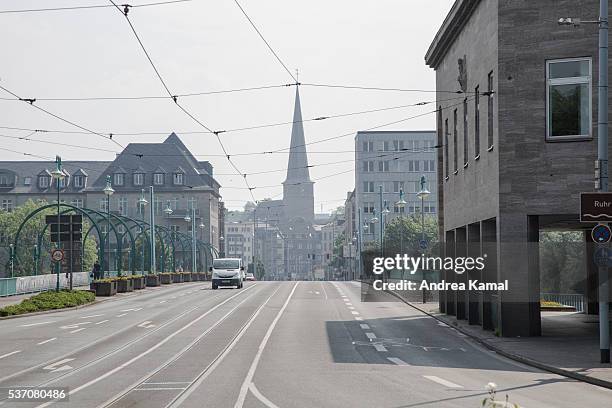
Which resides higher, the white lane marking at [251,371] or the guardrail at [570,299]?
the white lane marking at [251,371]

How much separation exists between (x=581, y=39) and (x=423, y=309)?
17.5m

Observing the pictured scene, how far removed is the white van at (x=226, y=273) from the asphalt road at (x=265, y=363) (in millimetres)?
28285

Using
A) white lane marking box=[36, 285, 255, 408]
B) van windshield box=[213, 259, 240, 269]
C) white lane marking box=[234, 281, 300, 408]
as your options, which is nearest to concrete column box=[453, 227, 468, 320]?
white lane marking box=[234, 281, 300, 408]

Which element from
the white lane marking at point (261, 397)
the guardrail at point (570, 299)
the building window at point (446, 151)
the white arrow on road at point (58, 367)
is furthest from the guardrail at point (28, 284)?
the white lane marking at point (261, 397)

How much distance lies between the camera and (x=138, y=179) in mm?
157250

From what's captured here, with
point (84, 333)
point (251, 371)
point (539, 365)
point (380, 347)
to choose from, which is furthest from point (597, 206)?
point (84, 333)

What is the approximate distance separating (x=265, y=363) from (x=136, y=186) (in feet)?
455

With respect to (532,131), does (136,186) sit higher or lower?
higher

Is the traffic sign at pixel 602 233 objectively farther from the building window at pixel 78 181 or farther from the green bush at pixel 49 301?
the building window at pixel 78 181

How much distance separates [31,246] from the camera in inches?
4427

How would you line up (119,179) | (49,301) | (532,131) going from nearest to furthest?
(532,131) → (49,301) → (119,179)

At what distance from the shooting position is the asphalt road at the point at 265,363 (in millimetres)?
15359

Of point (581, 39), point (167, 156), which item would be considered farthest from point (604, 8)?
point (167, 156)

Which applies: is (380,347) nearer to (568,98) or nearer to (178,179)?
(568,98)
